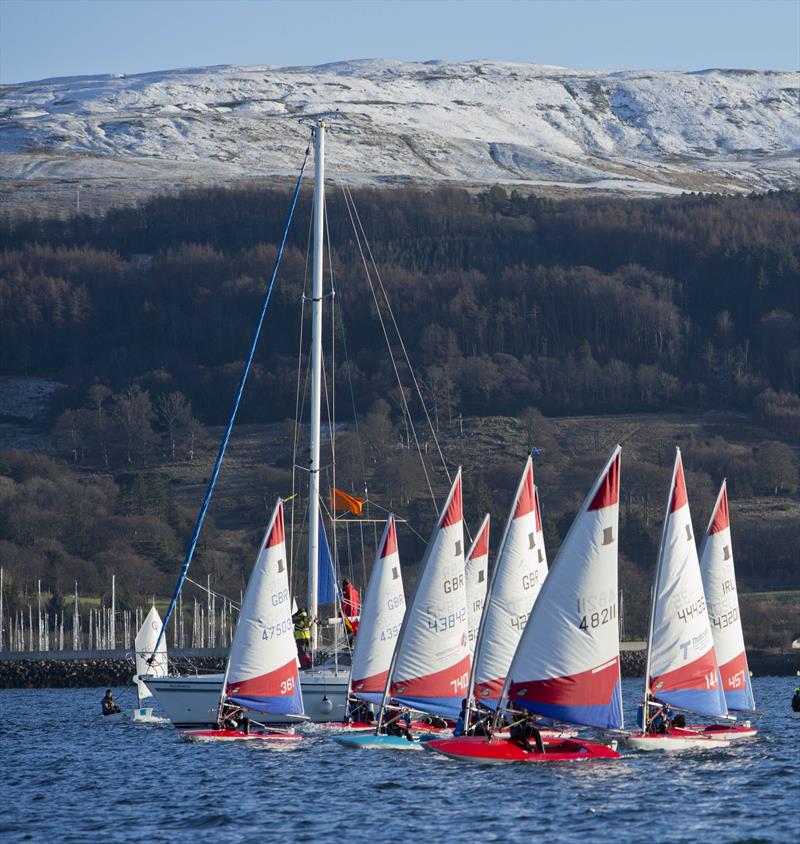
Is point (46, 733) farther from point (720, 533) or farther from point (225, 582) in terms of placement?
point (225, 582)

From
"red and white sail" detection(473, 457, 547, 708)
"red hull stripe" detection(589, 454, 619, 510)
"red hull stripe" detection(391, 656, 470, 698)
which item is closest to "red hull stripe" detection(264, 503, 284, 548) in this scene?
"red hull stripe" detection(391, 656, 470, 698)

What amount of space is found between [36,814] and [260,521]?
15455cm

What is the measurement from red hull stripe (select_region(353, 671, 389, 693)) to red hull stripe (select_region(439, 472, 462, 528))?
18.5 ft

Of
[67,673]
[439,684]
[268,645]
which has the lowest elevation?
[67,673]

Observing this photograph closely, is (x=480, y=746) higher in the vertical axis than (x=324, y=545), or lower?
lower

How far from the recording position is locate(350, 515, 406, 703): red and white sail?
54.1 metres

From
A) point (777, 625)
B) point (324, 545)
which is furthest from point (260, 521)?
point (324, 545)

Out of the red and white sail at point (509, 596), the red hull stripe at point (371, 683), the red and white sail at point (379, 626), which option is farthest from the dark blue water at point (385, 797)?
the red and white sail at point (509, 596)

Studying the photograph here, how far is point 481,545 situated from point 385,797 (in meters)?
17.7

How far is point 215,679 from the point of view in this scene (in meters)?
58.1

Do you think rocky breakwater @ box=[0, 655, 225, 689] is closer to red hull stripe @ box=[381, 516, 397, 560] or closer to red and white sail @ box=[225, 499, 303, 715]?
red hull stripe @ box=[381, 516, 397, 560]

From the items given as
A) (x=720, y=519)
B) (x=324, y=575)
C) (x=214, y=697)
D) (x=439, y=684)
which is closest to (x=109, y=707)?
(x=214, y=697)

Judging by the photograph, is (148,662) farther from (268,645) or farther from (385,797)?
(385,797)

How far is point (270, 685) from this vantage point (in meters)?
53.4
